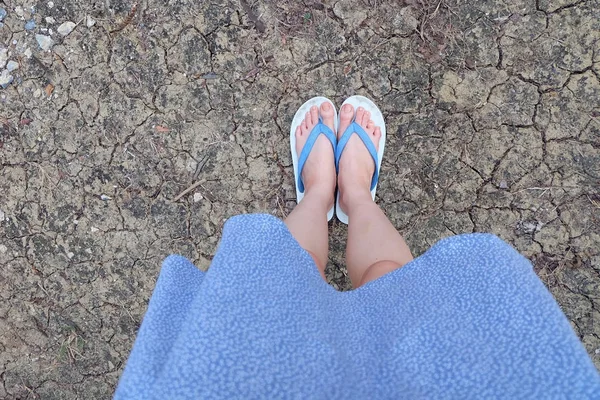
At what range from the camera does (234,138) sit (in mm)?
1920

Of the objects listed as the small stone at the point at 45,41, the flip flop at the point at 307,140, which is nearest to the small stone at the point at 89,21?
the small stone at the point at 45,41

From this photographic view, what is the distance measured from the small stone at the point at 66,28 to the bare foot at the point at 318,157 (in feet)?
3.48

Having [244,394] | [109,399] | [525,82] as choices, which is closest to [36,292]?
[109,399]

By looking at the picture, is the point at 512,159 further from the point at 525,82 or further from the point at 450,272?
the point at 450,272

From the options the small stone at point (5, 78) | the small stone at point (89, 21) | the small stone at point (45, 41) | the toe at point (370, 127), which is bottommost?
the toe at point (370, 127)

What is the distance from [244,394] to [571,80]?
1.74 metres

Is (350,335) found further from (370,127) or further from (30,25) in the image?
(30,25)

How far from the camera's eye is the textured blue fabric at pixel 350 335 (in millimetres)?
867

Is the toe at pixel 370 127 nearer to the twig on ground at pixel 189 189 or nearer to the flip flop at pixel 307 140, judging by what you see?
the flip flop at pixel 307 140

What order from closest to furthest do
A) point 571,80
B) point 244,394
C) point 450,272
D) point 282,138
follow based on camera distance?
point 244,394 → point 450,272 → point 571,80 → point 282,138

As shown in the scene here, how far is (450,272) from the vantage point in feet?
3.63

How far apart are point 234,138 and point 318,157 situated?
14.4 inches

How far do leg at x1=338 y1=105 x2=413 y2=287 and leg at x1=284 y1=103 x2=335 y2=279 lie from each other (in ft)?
0.21

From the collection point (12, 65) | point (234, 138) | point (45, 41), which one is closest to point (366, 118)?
point (234, 138)
